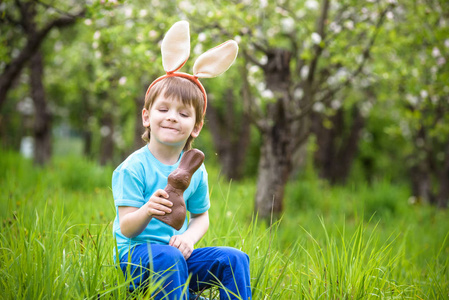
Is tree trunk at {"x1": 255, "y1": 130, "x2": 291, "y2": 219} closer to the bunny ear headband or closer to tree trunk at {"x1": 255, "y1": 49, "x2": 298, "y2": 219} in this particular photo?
tree trunk at {"x1": 255, "y1": 49, "x2": 298, "y2": 219}

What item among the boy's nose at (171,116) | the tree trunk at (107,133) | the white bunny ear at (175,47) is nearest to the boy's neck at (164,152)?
the boy's nose at (171,116)

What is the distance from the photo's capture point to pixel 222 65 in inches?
90.7

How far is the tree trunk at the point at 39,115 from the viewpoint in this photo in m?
9.38

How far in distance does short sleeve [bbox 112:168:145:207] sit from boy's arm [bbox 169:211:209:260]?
25 centimetres

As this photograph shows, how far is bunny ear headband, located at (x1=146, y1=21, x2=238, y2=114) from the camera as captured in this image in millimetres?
2248

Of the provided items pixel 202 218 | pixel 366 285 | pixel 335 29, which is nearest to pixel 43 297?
pixel 202 218

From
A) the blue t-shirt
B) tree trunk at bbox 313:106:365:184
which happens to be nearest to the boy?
the blue t-shirt

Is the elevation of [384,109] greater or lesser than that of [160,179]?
lesser

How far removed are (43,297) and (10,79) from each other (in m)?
6.30

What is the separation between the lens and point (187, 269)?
202 centimetres

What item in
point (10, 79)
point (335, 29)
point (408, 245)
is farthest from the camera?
point (10, 79)

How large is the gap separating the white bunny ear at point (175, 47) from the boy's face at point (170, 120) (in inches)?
9.1

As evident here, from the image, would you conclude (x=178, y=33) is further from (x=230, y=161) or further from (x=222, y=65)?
(x=230, y=161)

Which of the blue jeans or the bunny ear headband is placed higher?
the bunny ear headband
